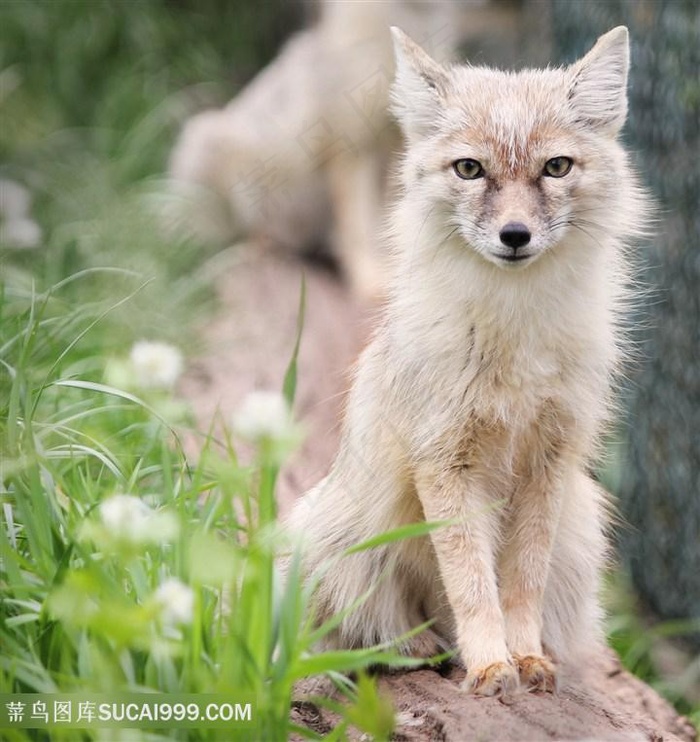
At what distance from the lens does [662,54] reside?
529cm

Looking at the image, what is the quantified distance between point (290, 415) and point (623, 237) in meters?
1.42

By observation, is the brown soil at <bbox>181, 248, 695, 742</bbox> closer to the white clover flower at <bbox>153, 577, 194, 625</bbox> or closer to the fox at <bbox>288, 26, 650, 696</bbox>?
the fox at <bbox>288, 26, 650, 696</bbox>

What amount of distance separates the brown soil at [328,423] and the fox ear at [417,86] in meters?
0.95

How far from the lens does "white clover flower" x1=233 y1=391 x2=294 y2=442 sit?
2.38m

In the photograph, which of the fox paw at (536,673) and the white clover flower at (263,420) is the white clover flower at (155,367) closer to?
the white clover flower at (263,420)

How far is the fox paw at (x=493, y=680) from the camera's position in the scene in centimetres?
305

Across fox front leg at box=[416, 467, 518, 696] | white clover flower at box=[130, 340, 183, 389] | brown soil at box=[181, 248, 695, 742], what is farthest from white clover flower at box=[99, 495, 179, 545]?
fox front leg at box=[416, 467, 518, 696]

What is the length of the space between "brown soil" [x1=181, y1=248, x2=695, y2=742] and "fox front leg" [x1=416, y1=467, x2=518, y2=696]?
8 centimetres

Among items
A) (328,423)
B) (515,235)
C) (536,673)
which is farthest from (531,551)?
(328,423)

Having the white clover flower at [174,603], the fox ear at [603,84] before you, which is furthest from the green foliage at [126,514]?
the fox ear at [603,84]

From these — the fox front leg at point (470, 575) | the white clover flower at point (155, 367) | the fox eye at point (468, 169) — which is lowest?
the fox front leg at point (470, 575)

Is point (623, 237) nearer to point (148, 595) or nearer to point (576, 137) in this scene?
point (576, 137)

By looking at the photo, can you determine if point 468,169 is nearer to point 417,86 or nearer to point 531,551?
point 417,86

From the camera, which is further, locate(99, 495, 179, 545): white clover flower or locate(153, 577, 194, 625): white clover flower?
locate(153, 577, 194, 625): white clover flower
